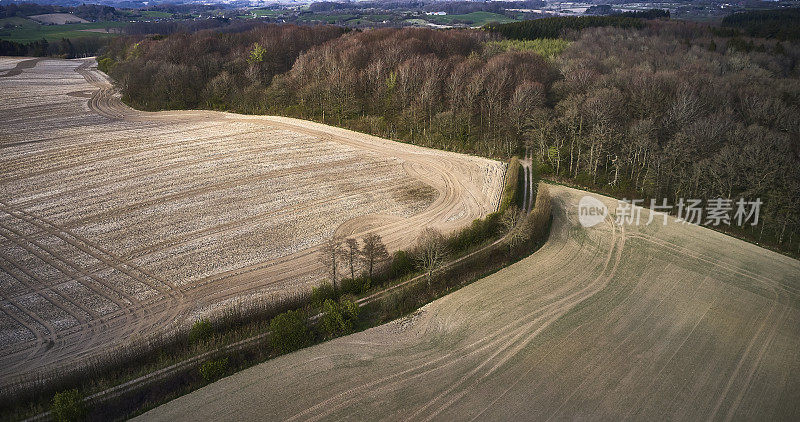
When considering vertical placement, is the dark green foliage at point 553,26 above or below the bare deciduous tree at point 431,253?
above

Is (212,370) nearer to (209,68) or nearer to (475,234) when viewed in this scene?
Result: (475,234)

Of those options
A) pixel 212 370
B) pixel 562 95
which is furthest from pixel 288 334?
pixel 562 95

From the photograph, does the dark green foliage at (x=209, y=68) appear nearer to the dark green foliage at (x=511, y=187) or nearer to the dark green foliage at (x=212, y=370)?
the dark green foliage at (x=511, y=187)

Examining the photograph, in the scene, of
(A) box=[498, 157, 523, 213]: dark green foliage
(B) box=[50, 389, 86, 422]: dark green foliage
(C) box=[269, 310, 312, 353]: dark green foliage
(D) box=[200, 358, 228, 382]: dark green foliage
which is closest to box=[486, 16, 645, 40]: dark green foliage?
(A) box=[498, 157, 523, 213]: dark green foliage

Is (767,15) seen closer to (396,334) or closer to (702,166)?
(702,166)

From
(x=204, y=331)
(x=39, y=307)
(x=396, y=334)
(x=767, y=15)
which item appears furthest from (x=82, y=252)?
(x=767, y=15)

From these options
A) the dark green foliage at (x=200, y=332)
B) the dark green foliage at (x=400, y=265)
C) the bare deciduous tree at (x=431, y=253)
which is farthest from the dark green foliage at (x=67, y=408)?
the bare deciduous tree at (x=431, y=253)
